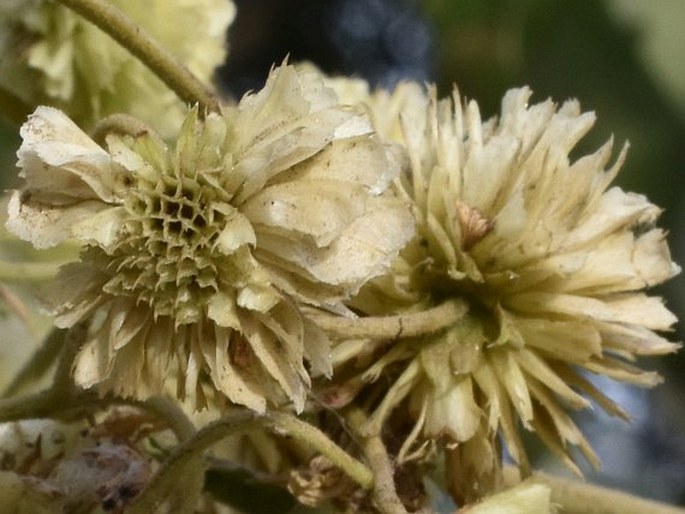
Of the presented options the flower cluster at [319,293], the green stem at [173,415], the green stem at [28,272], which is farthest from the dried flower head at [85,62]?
the green stem at [173,415]

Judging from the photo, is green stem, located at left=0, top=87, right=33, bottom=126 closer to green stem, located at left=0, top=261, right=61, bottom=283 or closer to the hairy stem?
green stem, located at left=0, top=261, right=61, bottom=283

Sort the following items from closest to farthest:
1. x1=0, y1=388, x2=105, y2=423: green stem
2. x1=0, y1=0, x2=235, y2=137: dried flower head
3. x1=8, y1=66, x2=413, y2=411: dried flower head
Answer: x1=8, y1=66, x2=413, y2=411: dried flower head
x1=0, y1=388, x2=105, y2=423: green stem
x1=0, y1=0, x2=235, y2=137: dried flower head

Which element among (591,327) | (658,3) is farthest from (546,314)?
(658,3)

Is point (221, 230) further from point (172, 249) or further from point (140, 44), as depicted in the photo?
point (140, 44)

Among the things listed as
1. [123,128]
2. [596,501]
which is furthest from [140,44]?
[596,501]

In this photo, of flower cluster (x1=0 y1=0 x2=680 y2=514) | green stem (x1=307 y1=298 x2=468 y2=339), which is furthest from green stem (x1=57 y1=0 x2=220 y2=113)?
green stem (x1=307 y1=298 x2=468 y2=339)

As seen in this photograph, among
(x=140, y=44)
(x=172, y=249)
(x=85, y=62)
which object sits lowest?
(x=172, y=249)
